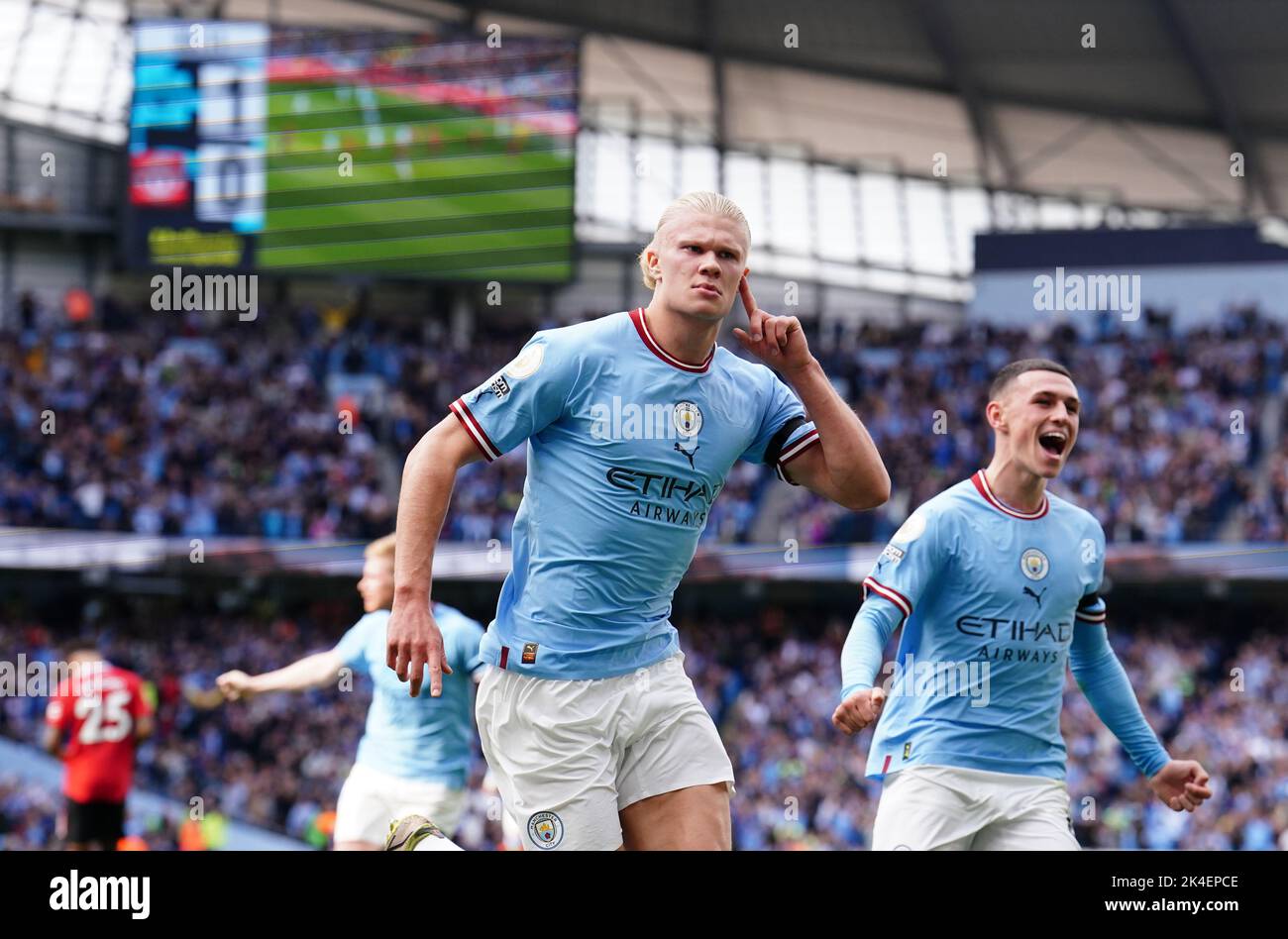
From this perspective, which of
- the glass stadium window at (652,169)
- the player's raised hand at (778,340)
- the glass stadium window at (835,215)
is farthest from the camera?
the glass stadium window at (835,215)

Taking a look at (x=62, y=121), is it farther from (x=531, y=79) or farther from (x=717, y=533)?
(x=717, y=533)

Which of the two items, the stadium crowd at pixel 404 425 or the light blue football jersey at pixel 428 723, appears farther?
the stadium crowd at pixel 404 425

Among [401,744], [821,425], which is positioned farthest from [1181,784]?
[401,744]

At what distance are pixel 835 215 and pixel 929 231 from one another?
7.12ft

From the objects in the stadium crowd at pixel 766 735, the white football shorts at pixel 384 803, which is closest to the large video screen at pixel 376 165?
the stadium crowd at pixel 766 735

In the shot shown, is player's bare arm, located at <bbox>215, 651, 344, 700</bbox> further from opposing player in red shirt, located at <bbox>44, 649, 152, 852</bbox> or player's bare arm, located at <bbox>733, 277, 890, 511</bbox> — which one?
player's bare arm, located at <bbox>733, 277, 890, 511</bbox>

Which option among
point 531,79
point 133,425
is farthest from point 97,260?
point 531,79

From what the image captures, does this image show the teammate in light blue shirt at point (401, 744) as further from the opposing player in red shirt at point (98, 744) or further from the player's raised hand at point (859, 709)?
the player's raised hand at point (859, 709)

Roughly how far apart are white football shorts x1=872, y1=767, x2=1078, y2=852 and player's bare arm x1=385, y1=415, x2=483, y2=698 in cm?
188

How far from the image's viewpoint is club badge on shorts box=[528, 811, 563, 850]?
423 cm

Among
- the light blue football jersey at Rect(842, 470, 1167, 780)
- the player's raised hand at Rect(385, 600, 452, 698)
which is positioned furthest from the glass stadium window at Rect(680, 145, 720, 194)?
the player's raised hand at Rect(385, 600, 452, 698)

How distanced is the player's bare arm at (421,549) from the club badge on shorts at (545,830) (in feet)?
1.60

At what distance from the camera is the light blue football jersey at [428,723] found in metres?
7.48
